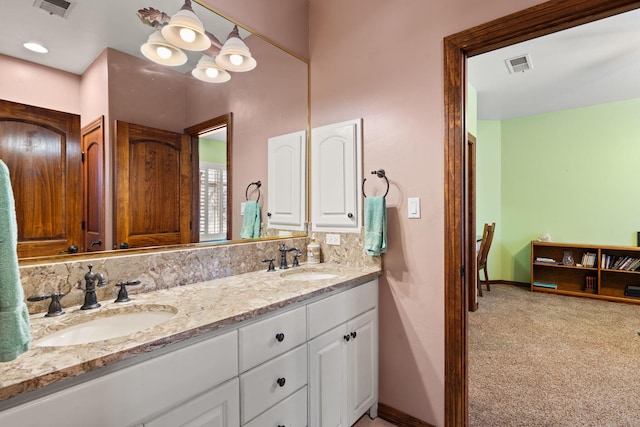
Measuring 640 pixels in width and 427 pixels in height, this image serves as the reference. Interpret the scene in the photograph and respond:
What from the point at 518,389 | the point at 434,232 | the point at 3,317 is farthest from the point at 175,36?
the point at 518,389

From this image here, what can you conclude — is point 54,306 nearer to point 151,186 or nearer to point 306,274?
point 151,186

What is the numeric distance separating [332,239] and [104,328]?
52.8 inches

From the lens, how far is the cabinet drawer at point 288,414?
46.6 inches

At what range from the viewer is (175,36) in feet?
5.03

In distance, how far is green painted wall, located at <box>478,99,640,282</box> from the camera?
13.6ft

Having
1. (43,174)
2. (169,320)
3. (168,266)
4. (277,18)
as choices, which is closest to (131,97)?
(43,174)

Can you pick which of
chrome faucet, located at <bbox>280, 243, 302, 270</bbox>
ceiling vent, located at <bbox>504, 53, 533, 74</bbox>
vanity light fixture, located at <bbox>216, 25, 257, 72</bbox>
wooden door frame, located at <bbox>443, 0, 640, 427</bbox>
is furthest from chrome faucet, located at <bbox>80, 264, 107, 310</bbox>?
ceiling vent, located at <bbox>504, 53, 533, 74</bbox>

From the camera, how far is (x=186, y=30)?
1.56 m

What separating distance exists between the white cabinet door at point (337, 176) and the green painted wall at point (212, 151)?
0.65 meters

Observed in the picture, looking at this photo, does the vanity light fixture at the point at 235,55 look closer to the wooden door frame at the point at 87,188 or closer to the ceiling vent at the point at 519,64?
the wooden door frame at the point at 87,188

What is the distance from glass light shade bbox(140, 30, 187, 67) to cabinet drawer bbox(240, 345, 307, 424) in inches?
57.8

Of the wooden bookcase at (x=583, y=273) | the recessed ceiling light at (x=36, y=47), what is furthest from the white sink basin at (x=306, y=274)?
the wooden bookcase at (x=583, y=273)

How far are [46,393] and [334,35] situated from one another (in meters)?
2.28

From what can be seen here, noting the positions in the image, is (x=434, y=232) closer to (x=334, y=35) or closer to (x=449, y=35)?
(x=449, y=35)
